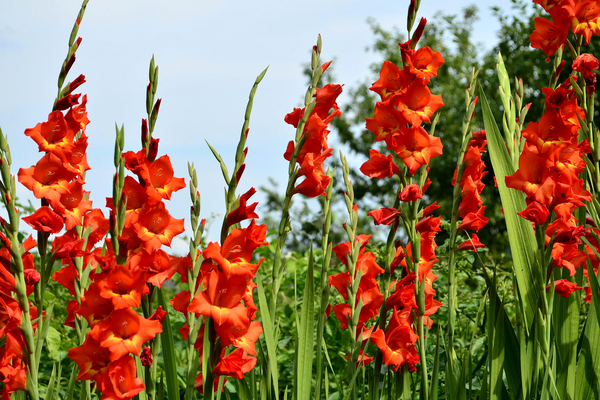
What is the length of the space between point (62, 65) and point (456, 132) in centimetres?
1505

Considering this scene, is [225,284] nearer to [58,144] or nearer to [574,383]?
[58,144]

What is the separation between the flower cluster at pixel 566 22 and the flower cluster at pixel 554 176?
0.29 meters

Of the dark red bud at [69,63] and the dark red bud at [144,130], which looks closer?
the dark red bud at [144,130]

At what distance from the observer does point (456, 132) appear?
15.5 m

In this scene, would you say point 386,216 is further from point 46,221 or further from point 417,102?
point 46,221

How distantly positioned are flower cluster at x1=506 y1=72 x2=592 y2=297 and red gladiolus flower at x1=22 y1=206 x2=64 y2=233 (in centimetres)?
125

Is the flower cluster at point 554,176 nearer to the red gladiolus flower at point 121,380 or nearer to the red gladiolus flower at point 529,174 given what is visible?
the red gladiolus flower at point 529,174

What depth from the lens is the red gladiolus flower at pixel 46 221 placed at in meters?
1.39

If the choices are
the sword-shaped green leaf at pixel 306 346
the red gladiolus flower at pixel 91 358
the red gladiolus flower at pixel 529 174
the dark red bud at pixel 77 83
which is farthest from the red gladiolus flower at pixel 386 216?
the dark red bud at pixel 77 83

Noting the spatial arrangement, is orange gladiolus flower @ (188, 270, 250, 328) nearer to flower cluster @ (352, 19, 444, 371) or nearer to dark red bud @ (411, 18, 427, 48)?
flower cluster @ (352, 19, 444, 371)

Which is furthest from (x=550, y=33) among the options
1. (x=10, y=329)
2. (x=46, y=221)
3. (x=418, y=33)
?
(x=10, y=329)

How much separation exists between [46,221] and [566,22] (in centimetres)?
173

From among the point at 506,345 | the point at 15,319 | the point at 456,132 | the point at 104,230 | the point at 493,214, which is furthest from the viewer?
the point at 456,132

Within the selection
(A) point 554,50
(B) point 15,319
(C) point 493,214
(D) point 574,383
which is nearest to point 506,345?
(D) point 574,383
